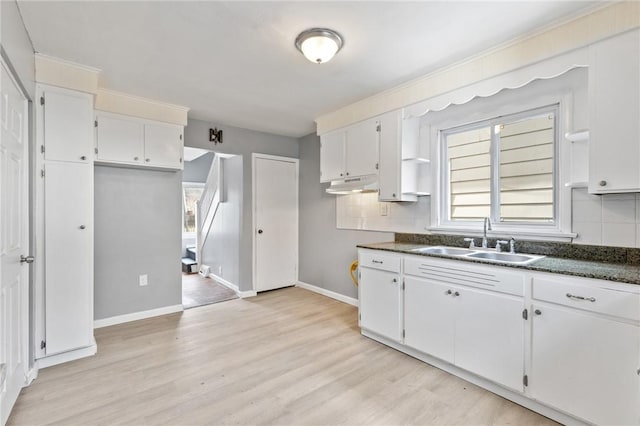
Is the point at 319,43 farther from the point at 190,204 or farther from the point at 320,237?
the point at 190,204

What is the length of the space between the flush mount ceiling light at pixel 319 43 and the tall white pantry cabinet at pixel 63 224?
1.93 meters

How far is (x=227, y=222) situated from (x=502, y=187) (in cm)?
388

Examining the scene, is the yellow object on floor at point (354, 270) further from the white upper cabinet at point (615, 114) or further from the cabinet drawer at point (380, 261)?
the white upper cabinet at point (615, 114)

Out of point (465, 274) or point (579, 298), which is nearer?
point (579, 298)

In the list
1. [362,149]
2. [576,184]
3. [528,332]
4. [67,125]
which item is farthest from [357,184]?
[67,125]

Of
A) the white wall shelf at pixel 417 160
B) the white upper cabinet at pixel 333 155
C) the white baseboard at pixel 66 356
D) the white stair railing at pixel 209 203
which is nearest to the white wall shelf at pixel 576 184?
the white wall shelf at pixel 417 160

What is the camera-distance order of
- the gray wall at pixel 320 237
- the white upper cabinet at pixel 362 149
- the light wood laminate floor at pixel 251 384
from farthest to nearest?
1. the gray wall at pixel 320 237
2. the white upper cabinet at pixel 362 149
3. the light wood laminate floor at pixel 251 384

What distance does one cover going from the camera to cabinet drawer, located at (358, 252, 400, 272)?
276cm

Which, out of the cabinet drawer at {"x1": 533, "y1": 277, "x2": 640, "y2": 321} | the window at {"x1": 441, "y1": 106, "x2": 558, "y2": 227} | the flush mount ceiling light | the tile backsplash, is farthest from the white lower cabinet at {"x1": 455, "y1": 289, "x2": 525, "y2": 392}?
the flush mount ceiling light

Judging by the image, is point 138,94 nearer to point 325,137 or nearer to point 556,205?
point 325,137

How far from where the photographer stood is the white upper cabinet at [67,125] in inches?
96.6

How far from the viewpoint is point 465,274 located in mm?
2250

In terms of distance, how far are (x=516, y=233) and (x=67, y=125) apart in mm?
3819

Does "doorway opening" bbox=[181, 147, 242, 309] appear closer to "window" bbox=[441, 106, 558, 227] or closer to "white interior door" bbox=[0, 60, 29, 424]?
"white interior door" bbox=[0, 60, 29, 424]
